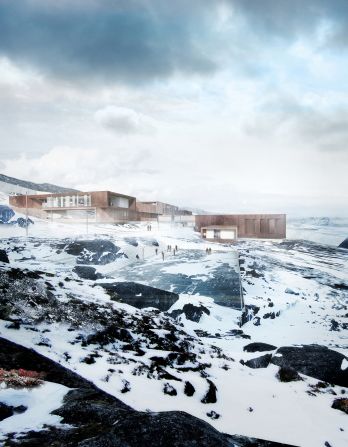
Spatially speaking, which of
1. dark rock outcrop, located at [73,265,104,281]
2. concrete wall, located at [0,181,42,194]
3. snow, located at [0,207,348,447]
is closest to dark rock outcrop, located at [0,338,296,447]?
snow, located at [0,207,348,447]

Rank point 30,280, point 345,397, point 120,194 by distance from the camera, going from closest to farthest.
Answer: point 345,397 < point 30,280 < point 120,194

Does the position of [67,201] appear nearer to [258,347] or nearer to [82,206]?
[82,206]

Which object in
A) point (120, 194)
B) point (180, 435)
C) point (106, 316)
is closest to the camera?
point (180, 435)

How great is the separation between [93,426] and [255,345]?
13808 millimetres

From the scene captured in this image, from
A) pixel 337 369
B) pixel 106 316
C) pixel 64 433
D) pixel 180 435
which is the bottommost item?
pixel 337 369

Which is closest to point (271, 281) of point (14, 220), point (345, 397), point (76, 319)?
point (345, 397)

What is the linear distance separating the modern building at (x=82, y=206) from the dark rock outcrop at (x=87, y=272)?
23.6 metres

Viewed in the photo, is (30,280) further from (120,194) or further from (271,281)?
(120,194)

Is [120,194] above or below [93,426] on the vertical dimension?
above

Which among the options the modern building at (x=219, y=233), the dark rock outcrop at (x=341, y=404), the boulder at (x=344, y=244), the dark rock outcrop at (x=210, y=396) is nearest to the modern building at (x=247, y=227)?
the modern building at (x=219, y=233)

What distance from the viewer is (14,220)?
121 ft

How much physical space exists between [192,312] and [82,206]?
121ft

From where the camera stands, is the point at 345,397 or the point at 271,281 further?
the point at 271,281

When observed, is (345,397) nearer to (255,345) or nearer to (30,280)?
(255,345)
